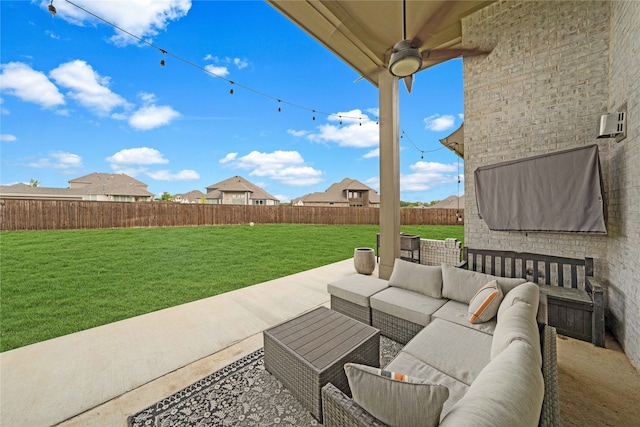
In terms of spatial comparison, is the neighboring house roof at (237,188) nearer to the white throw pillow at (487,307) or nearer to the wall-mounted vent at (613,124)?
the white throw pillow at (487,307)

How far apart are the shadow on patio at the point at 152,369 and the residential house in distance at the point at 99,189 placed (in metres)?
18.1

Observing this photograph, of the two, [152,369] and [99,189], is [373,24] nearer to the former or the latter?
[152,369]

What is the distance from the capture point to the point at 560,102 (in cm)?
301

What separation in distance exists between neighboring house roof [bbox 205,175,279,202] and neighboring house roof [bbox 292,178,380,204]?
532cm

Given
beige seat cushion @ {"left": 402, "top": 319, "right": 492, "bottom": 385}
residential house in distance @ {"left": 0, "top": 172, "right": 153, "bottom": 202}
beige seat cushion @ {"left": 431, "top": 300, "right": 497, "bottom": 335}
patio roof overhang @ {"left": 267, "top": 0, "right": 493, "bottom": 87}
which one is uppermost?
patio roof overhang @ {"left": 267, "top": 0, "right": 493, "bottom": 87}

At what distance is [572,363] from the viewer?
2.18 meters

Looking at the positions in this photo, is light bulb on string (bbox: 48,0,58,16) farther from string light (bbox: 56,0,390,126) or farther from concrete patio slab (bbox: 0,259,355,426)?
concrete patio slab (bbox: 0,259,355,426)

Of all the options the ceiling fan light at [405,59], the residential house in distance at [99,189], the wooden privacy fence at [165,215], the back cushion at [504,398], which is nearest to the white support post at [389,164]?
the ceiling fan light at [405,59]

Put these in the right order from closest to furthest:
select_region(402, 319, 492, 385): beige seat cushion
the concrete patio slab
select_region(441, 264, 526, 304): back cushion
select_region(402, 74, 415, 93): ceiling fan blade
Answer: select_region(402, 319, 492, 385): beige seat cushion, the concrete patio slab, select_region(441, 264, 526, 304): back cushion, select_region(402, 74, 415, 93): ceiling fan blade

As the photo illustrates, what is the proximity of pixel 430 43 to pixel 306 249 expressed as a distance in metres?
6.11

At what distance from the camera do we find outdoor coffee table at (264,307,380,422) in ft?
5.30

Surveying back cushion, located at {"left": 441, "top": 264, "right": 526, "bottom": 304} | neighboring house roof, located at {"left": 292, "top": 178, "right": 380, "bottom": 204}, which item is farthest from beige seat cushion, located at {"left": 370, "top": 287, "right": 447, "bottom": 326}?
neighboring house roof, located at {"left": 292, "top": 178, "right": 380, "bottom": 204}

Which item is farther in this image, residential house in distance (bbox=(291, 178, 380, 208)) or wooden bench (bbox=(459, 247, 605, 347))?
residential house in distance (bbox=(291, 178, 380, 208))

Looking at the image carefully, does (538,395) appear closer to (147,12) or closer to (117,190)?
(147,12)
